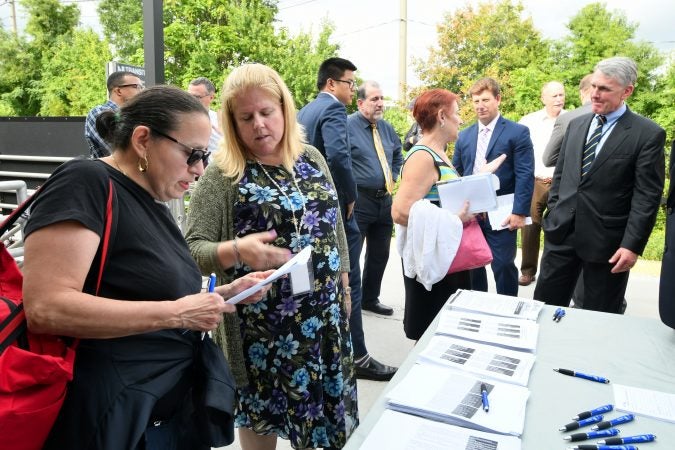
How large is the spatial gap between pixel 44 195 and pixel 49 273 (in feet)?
0.56

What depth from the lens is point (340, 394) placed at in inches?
74.6

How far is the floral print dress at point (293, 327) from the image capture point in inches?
69.2

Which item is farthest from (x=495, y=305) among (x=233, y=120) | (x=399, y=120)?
(x=399, y=120)

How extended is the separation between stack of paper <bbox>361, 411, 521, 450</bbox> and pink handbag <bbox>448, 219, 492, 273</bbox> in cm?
141

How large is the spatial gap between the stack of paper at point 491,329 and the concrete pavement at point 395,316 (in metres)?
1.03

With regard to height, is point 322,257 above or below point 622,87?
below

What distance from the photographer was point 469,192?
2436 mm

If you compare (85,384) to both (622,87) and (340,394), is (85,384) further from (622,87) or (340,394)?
(622,87)

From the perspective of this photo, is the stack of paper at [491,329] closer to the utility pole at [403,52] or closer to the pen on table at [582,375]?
the pen on table at [582,375]

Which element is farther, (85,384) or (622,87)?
(622,87)

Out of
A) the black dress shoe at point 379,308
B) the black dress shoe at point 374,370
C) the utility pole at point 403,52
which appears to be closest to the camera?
the black dress shoe at point 374,370

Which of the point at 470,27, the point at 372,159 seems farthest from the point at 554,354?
the point at 470,27

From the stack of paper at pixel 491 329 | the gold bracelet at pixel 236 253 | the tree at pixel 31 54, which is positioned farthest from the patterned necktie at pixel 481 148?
the tree at pixel 31 54

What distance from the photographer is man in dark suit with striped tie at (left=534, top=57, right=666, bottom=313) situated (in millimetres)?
2679
